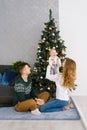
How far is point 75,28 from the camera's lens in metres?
7.53

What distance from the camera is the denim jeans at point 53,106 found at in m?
5.57

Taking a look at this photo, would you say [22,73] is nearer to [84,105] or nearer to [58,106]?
[58,106]

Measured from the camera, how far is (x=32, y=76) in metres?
6.55

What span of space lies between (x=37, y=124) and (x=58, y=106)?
3.15 feet

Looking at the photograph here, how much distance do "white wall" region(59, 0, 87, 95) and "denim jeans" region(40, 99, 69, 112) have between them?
6.78 ft

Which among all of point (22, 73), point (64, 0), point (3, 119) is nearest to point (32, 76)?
point (22, 73)

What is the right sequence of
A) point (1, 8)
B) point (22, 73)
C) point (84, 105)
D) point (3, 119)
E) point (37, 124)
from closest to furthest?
point (37, 124)
point (3, 119)
point (22, 73)
point (84, 105)
point (1, 8)

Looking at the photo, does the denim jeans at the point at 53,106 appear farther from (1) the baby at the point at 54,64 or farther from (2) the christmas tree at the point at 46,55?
(2) the christmas tree at the point at 46,55

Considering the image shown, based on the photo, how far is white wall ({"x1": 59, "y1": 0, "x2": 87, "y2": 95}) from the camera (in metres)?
7.49

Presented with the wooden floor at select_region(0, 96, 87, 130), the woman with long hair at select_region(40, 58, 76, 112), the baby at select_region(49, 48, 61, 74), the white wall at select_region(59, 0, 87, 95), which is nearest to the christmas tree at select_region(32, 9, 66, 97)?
the baby at select_region(49, 48, 61, 74)

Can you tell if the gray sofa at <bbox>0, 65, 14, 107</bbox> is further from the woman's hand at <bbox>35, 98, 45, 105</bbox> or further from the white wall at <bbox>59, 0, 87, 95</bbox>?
the white wall at <bbox>59, 0, 87, 95</bbox>

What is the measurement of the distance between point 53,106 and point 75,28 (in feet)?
8.46

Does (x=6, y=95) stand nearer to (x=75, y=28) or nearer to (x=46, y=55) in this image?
(x=46, y=55)

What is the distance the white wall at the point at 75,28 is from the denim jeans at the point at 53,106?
2067mm
